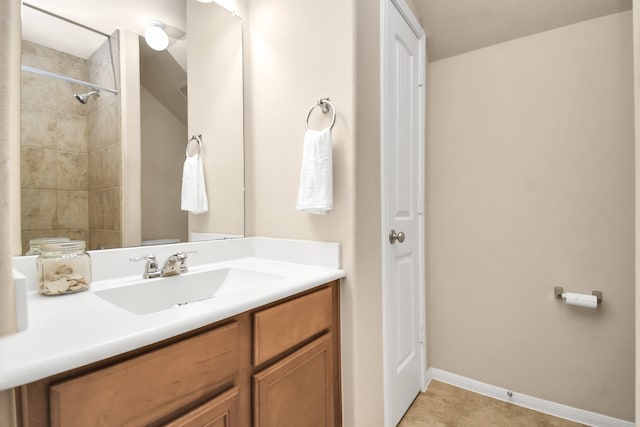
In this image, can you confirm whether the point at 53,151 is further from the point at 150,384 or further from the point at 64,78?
the point at 150,384

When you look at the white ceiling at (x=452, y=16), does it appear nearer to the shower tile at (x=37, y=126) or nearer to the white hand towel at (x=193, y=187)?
the shower tile at (x=37, y=126)

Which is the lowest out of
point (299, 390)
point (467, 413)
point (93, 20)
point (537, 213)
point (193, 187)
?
point (467, 413)

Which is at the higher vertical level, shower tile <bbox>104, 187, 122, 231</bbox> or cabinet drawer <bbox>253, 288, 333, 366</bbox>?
shower tile <bbox>104, 187, 122, 231</bbox>

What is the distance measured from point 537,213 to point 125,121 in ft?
6.44

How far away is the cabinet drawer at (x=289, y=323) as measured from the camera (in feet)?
2.72

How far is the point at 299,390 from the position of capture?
95cm

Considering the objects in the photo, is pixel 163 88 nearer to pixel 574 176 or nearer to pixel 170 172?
pixel 170 172

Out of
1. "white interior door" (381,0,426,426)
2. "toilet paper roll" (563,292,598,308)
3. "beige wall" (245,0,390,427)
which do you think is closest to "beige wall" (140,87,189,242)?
"beige wall" (245,0,390,427)

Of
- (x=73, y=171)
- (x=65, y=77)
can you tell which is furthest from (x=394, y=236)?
(x=65, y=77)

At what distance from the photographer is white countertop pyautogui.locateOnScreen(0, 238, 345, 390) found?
1.54ft

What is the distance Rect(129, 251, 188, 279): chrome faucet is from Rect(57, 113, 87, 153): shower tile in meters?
0.41

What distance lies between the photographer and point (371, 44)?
48.9 inches

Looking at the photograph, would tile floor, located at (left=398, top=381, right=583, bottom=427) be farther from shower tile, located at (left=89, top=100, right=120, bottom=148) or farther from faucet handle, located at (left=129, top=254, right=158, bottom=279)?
shower tile, located at (left=89, top=100, right=120, bottom=148)

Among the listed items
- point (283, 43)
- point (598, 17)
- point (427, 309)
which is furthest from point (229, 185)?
point (598, 17)
